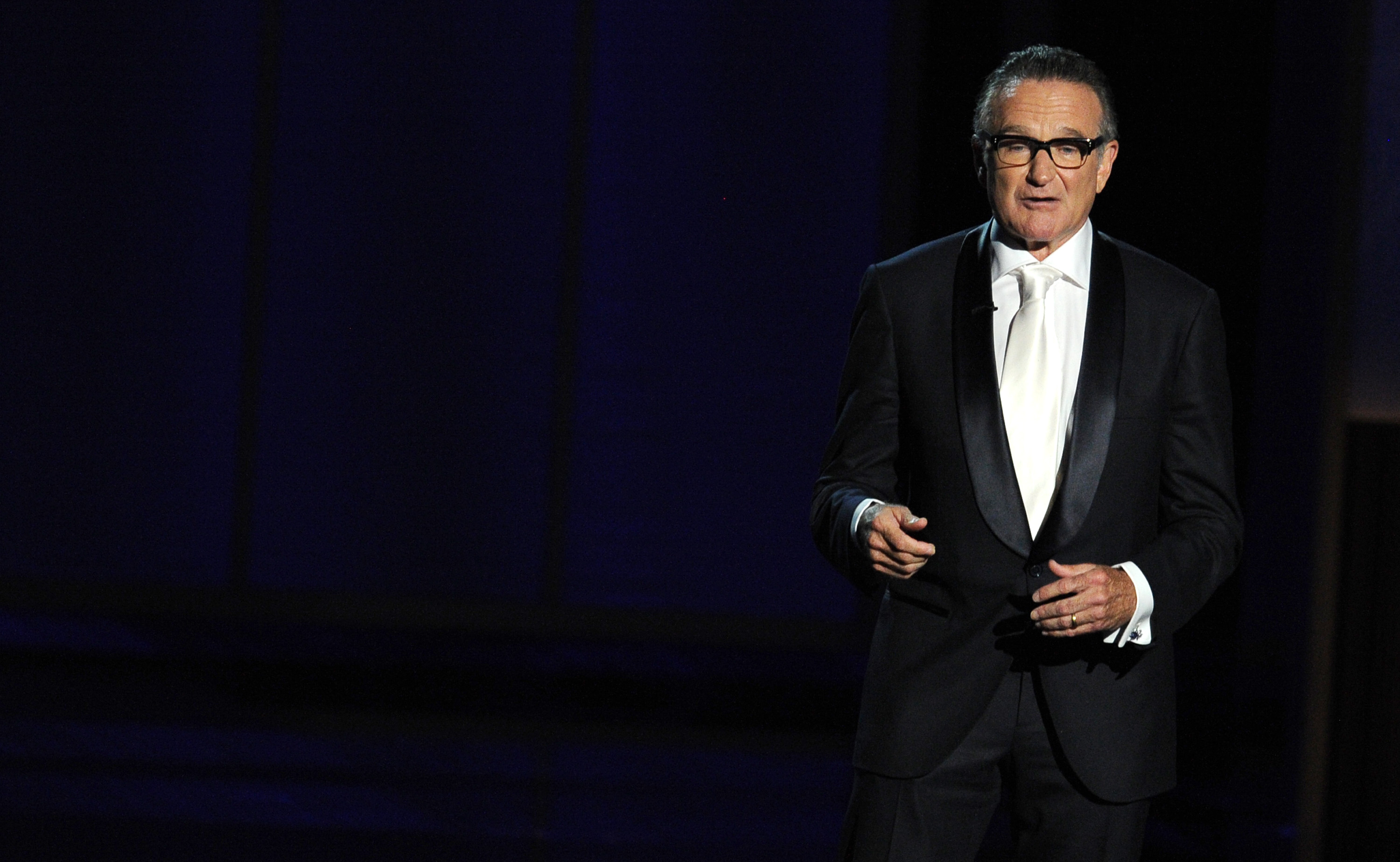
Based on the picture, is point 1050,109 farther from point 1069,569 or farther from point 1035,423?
point 1069,569

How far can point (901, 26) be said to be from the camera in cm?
575

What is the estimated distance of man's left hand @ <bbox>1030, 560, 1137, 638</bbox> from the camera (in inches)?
57.8

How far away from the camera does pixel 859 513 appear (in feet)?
5.20

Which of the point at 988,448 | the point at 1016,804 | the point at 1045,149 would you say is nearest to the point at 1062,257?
the point at 1045,149

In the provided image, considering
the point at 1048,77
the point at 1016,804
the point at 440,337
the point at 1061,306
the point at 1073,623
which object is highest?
the point at 1048,77

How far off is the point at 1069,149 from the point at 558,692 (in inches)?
Answer: 171

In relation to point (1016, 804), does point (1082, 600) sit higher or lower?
higher

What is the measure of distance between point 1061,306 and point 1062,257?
0.06m

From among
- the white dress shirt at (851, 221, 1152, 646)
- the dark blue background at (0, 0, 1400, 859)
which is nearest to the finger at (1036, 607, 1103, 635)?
the white dress shirt at (851, 221, 1152, 646)

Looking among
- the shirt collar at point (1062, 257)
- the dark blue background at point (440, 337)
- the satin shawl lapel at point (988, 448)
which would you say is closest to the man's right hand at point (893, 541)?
the satin shawl lapel at point (988, 448)

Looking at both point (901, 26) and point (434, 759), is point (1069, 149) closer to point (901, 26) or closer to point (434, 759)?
point (434, 759)

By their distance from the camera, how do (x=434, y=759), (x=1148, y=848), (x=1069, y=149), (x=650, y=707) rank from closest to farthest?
(x=1069, y=149) → (x=1148, y=848) → (x=434, y=759) → (x=650, y=707)

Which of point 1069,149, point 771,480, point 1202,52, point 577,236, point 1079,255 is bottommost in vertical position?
point 771,480

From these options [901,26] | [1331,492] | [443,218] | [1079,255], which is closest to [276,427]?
[443,218]
